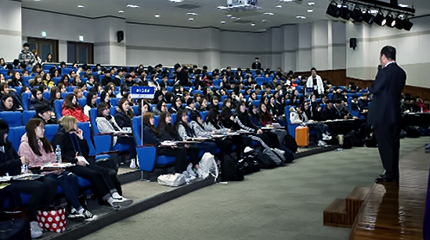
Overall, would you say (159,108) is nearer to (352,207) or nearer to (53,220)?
(53,220)

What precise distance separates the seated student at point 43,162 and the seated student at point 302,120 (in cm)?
716

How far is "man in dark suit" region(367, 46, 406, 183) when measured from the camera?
14.6 feet

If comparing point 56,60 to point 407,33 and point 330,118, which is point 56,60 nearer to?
point 330,118

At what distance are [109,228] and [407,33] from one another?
17.3 meters

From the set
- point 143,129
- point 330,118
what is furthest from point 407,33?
point 143,129

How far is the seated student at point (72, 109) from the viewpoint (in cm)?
786

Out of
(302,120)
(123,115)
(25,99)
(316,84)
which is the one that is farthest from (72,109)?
(316,84)

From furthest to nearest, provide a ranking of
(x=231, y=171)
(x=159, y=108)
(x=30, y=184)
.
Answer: (x=159, y=108) < (x=231, y=171) < (x=30, y=184)

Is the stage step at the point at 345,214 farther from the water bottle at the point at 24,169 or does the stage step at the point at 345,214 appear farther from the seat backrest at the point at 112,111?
the seat backrest at the point at 112,111

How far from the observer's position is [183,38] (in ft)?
78.9

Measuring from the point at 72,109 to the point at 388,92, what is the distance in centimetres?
525

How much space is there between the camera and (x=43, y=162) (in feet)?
16.5

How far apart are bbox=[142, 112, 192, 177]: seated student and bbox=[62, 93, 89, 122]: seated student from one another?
1.34 m

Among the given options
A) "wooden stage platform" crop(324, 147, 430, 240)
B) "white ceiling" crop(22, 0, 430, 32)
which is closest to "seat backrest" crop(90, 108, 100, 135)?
"wooden stage platform" crop(324, 147, 430, 240)
